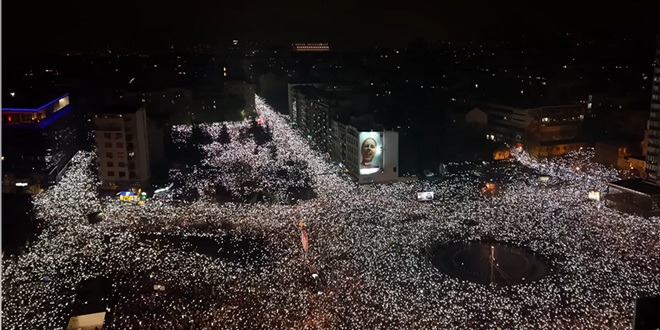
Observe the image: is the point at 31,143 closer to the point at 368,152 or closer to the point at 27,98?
the point at 27,98

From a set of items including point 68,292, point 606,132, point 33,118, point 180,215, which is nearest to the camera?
point 68,292

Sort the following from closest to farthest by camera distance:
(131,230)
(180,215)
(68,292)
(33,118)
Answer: (68,292) < (131,230) < (180,215) < (33,118)

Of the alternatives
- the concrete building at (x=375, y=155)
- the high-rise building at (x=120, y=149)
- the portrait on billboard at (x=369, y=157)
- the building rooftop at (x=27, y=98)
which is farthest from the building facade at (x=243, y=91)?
the portrait on billboard at (x=369, y=157)

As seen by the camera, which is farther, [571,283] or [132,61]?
[132,61]

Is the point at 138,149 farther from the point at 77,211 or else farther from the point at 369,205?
the point at 369,205

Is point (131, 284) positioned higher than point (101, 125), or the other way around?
point (101, 125)

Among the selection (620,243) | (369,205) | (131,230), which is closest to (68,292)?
(131,230)

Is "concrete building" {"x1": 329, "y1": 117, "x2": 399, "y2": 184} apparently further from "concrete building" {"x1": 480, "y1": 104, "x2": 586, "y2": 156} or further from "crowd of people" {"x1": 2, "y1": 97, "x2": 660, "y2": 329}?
"concrete building" {"x1": 480, "y1": 104, "x2": 586, "y2": 156}
